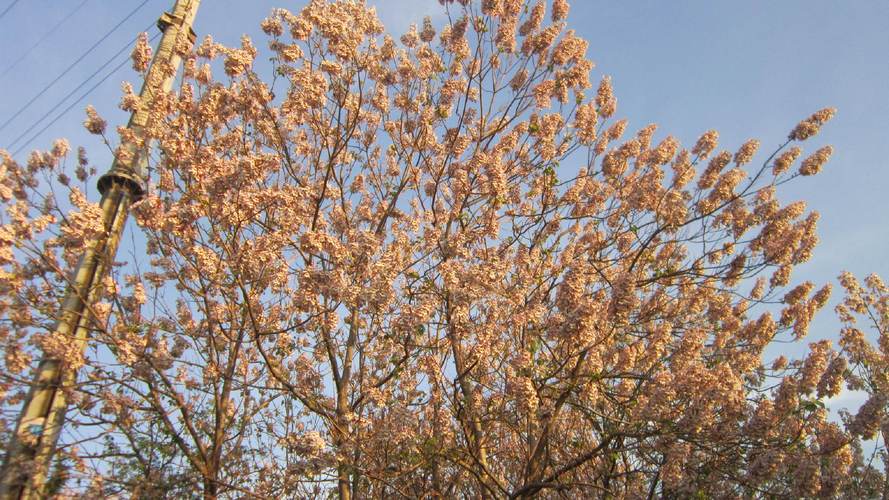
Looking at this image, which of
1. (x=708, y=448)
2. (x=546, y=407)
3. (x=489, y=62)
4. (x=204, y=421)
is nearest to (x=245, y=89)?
(x=489, y=62)

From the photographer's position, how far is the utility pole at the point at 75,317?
16.6 ft

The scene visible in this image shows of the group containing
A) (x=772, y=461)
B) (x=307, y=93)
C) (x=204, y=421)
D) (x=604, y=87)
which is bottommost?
(x=772, y=461)

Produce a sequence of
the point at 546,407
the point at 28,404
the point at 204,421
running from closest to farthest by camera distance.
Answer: the point at 28,404
the point at 546,407
the point at 204,421

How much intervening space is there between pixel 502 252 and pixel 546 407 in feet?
9.89

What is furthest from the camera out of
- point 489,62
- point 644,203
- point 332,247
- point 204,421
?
point 489,62

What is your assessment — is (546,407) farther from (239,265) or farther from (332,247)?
(239,265)

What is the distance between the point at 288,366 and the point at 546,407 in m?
4.57

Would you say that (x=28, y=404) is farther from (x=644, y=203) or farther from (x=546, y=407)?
(x=644, y=203)

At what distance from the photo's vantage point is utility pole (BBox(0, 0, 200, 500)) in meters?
5.07

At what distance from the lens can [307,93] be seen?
26.0 feet

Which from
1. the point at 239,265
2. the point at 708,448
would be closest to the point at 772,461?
the point at 708,448

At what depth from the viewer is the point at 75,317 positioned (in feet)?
18.7

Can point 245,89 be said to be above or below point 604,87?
below

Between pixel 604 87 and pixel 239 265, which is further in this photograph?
pixel 604 87
